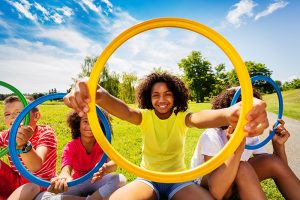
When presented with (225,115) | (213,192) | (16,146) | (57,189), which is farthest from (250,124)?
Result: (16,146)

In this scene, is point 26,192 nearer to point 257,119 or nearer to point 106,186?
point 106,186

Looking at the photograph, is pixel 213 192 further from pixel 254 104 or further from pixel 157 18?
pixel 157 18

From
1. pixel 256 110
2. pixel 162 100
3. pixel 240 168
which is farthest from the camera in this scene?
pixel 162 100

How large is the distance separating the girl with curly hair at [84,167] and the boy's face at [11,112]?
Answer: 0.69 meters

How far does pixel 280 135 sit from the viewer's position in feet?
12.3

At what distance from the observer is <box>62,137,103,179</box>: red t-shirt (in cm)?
370

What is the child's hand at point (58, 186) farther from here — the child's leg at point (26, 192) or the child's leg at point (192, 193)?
the child's leg at point (192, 193)

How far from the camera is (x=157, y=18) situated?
226cm

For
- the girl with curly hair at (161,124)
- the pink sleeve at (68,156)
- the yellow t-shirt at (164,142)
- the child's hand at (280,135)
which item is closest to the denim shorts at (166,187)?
Result: the girl with curly hair at (161,124)

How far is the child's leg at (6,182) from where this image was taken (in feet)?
11.6

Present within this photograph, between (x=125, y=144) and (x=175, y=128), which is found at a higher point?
(x=175, y=128)

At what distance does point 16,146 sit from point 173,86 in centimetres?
191

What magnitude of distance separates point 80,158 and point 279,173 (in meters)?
2.40

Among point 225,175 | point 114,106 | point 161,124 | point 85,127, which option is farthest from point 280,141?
point 85,127
